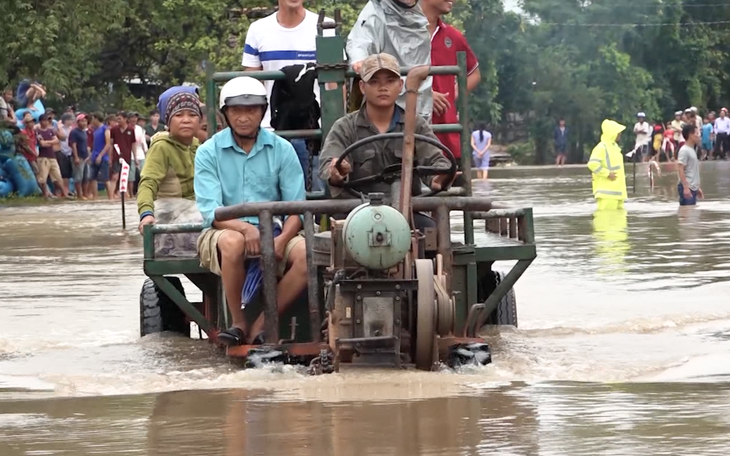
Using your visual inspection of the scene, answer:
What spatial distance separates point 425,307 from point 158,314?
311 centimetres

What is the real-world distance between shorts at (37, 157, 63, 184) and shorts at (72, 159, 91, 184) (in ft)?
2.62

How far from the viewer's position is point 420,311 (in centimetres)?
740

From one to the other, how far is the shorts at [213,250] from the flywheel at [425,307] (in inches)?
44.2

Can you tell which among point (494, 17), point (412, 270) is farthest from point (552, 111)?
point (412, 270)

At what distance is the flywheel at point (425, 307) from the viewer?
7.40 meters

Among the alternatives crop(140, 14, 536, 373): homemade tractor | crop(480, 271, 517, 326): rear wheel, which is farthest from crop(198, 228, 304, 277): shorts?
crop(480, 271, 517, 326): rear wheel

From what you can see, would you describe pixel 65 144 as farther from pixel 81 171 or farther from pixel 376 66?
pixel 376 66

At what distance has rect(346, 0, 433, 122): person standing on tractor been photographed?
376 inches

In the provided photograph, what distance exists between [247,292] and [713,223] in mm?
11601

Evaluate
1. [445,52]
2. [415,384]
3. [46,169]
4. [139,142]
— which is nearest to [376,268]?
[415,384]

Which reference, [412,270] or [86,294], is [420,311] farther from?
[86,294]

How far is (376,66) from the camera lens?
827 cm

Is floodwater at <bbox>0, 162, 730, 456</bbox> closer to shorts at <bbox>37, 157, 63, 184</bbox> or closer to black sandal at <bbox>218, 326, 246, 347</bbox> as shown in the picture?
black sandal at <bbox>218, 326, 246, 347</bbox>

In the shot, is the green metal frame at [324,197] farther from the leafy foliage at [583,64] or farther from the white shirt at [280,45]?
the leafy foliage at [583,64]
